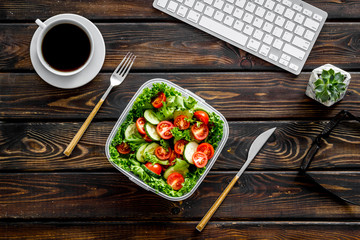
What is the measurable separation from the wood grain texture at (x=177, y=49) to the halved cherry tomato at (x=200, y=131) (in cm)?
24

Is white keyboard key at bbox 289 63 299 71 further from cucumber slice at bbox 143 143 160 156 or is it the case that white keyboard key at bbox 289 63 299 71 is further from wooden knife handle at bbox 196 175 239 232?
cucumber slice at bbox 143 143 160 156

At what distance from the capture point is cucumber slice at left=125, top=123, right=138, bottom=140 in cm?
98

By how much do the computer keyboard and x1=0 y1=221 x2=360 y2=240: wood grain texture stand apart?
0.54 meters

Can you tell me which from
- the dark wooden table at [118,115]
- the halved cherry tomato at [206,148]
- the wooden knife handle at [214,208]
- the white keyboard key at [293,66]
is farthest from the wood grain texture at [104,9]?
the wooden knife handle at [214,208]

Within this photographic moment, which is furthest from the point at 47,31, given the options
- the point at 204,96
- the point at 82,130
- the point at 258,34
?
the point at 258,34

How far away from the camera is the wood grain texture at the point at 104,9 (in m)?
1.10

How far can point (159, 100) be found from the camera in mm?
974

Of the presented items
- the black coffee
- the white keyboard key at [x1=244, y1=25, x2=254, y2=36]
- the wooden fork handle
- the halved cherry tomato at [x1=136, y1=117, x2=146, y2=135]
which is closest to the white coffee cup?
the black coffee

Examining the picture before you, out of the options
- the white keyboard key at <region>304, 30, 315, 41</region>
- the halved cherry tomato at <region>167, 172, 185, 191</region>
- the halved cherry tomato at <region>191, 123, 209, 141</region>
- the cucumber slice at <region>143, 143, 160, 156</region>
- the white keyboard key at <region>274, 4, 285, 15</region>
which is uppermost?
the white keyboard key at <region>274, 4, 285, 15</region>

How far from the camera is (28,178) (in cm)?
111

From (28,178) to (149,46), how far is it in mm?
592

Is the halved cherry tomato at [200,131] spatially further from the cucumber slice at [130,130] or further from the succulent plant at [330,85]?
the succulent plant at [330,85]

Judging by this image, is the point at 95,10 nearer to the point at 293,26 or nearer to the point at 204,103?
the point at 204,103

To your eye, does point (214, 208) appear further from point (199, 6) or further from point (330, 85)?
point (199, 6)
